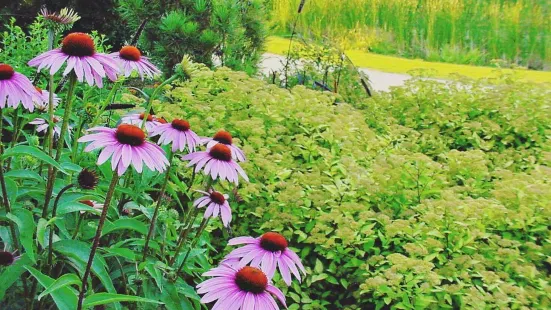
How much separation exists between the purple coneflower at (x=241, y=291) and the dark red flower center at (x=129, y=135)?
24 cm

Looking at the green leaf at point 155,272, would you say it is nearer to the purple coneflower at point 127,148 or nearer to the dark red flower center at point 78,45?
the purple coneflower at point 127,148

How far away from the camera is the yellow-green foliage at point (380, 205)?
74.6 inches

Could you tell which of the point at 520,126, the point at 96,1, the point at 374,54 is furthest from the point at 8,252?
the point at 374,54

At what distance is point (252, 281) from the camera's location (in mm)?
1024

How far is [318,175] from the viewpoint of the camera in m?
2.31

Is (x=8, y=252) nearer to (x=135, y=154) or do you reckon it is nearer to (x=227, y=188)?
(x=135, y=154)

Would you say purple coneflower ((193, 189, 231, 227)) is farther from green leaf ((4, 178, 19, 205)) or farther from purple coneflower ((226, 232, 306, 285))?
green leaf ((4, 178, 19, 205))

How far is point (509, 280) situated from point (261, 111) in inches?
48.1

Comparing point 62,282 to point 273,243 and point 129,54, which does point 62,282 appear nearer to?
point 273,243

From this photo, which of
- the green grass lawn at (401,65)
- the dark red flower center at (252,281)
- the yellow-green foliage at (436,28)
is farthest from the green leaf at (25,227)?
the yellow-green foliage at (436,28)

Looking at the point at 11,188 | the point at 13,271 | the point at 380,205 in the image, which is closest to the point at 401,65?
the point at 380,205

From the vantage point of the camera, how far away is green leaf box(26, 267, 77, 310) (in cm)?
111

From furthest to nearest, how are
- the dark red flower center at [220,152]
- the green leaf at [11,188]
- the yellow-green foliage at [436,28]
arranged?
the yellow-green foliage at [436,28], the dark red flower center at [220,152], the green leaf at [11,188]

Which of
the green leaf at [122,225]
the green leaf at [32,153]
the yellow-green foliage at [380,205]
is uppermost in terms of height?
the green leaf at [32,153]
